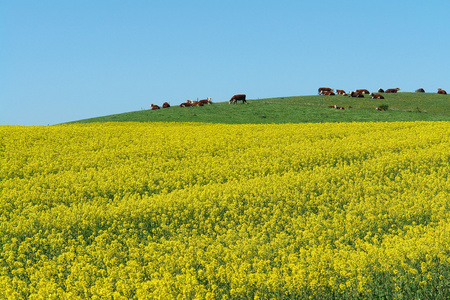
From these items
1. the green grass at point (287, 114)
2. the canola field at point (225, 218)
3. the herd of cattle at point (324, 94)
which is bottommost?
the canola field at point (225, 218)

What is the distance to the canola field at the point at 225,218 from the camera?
360 inches

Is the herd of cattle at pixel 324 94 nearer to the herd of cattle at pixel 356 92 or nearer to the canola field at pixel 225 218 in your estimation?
the herd of cattle at pixel 356 92

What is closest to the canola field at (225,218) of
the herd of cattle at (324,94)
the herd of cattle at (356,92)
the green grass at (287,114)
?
the green grass at (287,114)

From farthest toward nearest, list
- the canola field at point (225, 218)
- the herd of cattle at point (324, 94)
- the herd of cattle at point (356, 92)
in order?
the herd of cattle at point (356, 92) → the herd of cattle at point (324, 94) → the canola field at point (225, 218)

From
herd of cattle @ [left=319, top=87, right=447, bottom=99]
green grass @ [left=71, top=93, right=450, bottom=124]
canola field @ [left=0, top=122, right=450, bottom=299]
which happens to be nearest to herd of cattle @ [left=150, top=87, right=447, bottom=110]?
herd of cattle @ [left=319, top=87, right=447, bottom=99]

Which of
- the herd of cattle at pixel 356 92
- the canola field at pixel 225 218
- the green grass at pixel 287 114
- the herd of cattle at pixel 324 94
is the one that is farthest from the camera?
the herd of cattle at pixel 356 92

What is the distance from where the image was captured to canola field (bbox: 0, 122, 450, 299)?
9.14 m

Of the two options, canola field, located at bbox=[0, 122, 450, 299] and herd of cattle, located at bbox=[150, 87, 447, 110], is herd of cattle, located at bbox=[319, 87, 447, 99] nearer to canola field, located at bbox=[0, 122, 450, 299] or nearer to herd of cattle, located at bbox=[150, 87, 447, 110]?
herd of cattle, located at bbox=[150, 87, 447, 110]

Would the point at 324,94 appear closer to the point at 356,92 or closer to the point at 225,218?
the point at 356,92

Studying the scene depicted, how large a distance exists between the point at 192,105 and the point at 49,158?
3964 centimetres

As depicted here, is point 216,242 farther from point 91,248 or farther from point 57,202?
point 57,202

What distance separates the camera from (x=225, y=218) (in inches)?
522

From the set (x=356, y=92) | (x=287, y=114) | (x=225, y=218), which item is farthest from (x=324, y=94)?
(x=225, y=218)

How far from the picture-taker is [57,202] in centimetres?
1577
